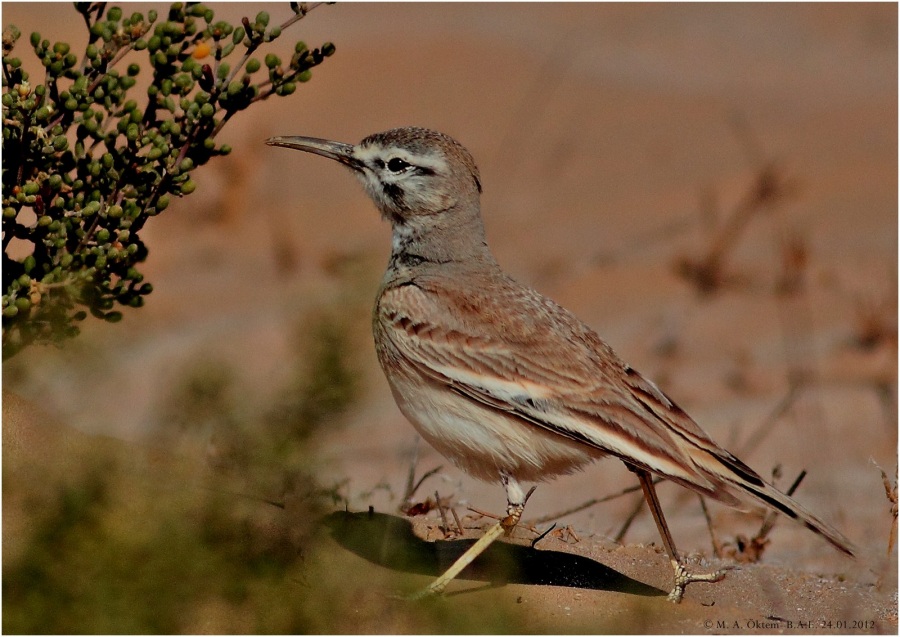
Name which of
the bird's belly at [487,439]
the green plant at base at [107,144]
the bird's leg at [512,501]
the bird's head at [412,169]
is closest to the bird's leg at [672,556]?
the bird's belly at [487,439]

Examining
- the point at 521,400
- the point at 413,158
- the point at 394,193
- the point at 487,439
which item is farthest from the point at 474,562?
the point at 413,158

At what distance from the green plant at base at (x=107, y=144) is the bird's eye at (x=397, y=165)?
97 cm

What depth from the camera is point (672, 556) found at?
4523mm

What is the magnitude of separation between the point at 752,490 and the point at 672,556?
1.58ft

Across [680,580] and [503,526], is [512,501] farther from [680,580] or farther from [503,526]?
[680,580]

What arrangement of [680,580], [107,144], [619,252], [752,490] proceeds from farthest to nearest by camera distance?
[619,252] < [680,580] < [107,144] < [752,490]

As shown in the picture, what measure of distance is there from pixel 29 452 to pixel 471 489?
3.74 m

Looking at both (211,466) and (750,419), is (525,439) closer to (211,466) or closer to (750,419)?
(211,466)

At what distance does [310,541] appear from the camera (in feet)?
11.4

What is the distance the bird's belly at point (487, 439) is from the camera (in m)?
4.43

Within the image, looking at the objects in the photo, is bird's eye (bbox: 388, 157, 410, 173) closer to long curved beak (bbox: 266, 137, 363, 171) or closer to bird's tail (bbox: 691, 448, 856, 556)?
long curved beak (bbox: 266, 137, 363, 171)

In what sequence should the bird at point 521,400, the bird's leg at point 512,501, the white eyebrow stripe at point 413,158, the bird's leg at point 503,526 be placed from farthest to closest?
the white eyebrow stripe at point 413,158, the bird's leg at point 512,501, the bird's leg at point 503,526, the bird at point 521,400

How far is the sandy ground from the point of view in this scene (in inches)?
175

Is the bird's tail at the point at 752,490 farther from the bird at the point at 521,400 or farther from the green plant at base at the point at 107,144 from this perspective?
the green plant at base at the point at 107,144
